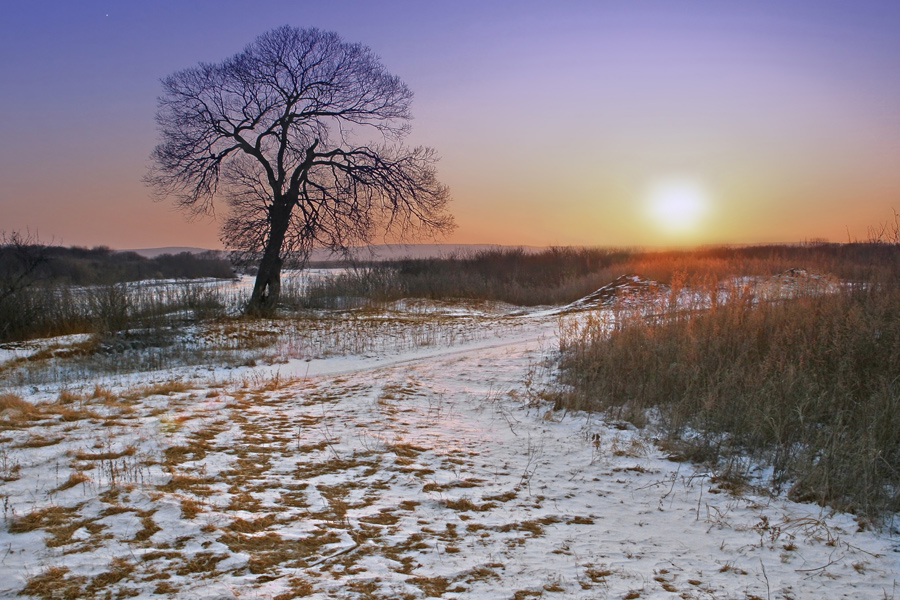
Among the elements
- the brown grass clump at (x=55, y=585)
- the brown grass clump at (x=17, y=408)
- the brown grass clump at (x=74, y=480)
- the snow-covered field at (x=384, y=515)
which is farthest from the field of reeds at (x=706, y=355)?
the brown grass clump at (x=74, y=480)

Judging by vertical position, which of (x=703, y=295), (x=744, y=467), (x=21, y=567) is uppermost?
(x=703, y=295)

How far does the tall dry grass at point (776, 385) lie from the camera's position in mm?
4934

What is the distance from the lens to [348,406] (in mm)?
7555

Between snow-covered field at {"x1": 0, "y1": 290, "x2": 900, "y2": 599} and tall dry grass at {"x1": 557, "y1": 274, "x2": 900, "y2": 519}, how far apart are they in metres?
0.57

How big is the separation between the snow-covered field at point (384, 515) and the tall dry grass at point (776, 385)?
0.57m

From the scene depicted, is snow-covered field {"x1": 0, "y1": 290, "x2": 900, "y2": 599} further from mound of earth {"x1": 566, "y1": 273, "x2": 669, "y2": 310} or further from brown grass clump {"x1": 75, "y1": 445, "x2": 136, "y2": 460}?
mound of earth {"x1": 566, "y1": 273, "x2": 669, "y2": 310}

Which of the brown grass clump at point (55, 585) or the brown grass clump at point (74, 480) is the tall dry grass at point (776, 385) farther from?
the brown grass clump at point (74, 480)

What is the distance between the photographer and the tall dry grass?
16.2 feet

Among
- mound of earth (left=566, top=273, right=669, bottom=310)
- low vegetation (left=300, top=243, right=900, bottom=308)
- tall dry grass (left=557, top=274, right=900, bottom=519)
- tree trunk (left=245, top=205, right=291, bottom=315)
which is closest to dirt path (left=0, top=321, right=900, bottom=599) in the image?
tall dry grass (left=557, top=274, right=900, bottom=519)

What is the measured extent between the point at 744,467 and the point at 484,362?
19.6 ft

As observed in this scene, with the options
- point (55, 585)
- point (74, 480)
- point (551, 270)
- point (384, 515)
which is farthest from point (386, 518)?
point (551, 270)

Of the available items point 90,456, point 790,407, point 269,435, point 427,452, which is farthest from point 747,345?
point 90,456

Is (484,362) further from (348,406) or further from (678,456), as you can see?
(678,456)

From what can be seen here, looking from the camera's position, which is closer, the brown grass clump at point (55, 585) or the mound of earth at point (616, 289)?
the brown grass clump at point (55, 585)
